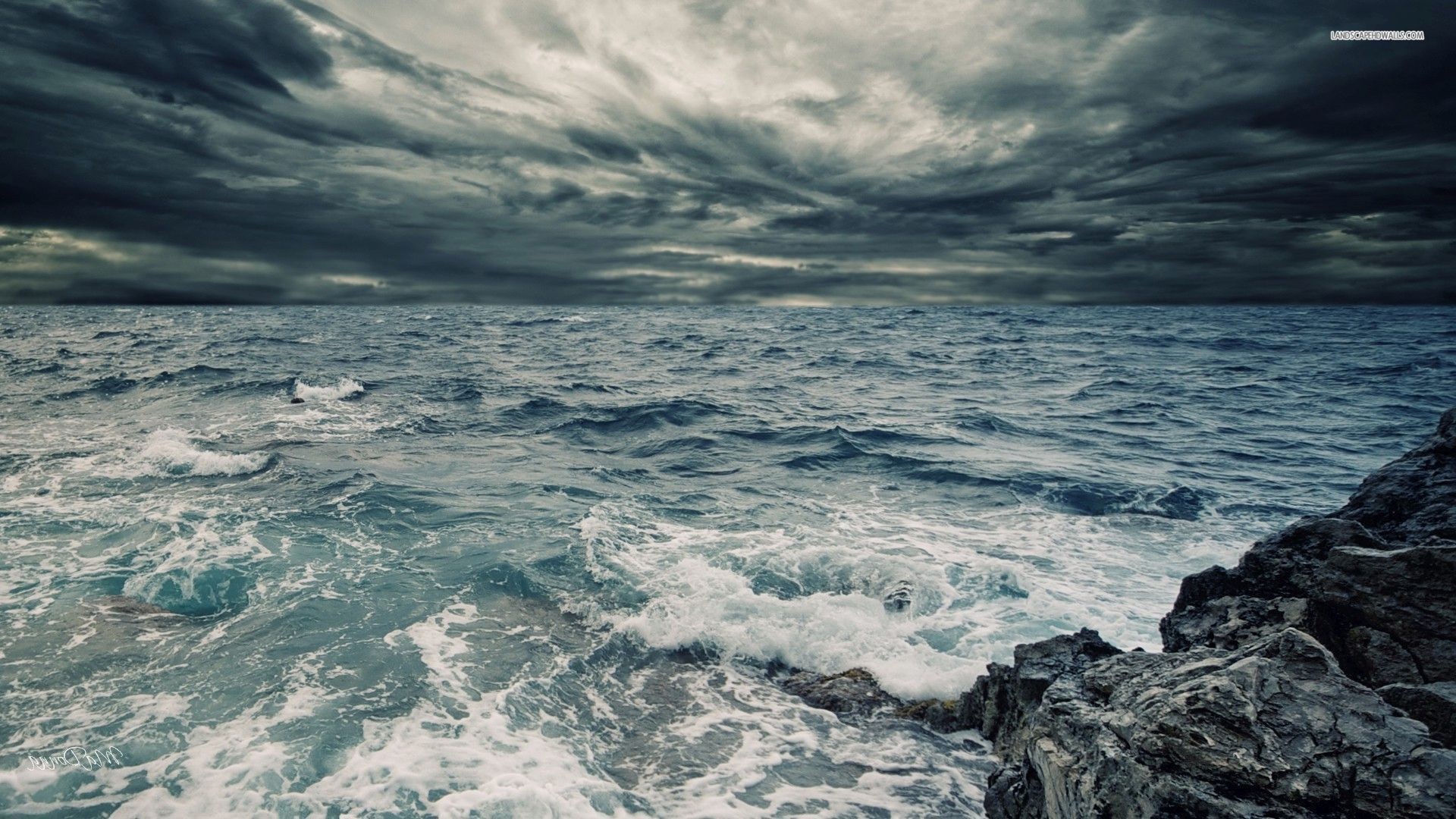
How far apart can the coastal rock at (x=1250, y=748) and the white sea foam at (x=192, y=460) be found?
1984cm

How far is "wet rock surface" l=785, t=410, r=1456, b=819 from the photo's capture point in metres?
3.99

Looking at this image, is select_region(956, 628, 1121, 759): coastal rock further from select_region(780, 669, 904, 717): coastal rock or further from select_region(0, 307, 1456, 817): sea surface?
select_region(780, 669, 904, 717): coastal rock

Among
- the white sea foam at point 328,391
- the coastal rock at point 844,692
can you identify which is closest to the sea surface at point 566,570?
the coastal rock at point 844,692

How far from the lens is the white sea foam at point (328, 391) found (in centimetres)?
2811

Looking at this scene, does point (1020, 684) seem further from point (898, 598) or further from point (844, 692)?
point (898, 598)

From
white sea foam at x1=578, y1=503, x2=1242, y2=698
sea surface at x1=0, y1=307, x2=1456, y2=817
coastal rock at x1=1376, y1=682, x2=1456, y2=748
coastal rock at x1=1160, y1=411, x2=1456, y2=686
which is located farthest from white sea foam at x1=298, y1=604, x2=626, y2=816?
coastal rock at x1=1160, y1=411, x2=1456, y2=686

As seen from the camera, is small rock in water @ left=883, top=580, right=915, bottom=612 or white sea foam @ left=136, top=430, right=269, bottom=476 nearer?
small rock in water @ left=883, top=580, right=915, bottom=612

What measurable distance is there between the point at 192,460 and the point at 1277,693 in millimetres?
22319

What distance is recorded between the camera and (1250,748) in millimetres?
4172

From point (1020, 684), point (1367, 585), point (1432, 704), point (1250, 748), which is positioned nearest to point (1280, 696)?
point (1250, 748)

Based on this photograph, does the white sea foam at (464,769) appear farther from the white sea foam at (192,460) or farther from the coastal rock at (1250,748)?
the white sea foam at (192,460)

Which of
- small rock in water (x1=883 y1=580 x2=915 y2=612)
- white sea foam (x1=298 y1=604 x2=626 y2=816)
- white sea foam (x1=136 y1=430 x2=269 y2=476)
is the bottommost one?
white sea foam (x1=298 y1=604 x2=626 y2=816)

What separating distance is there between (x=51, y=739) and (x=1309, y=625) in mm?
12692

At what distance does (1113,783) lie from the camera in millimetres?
4445
